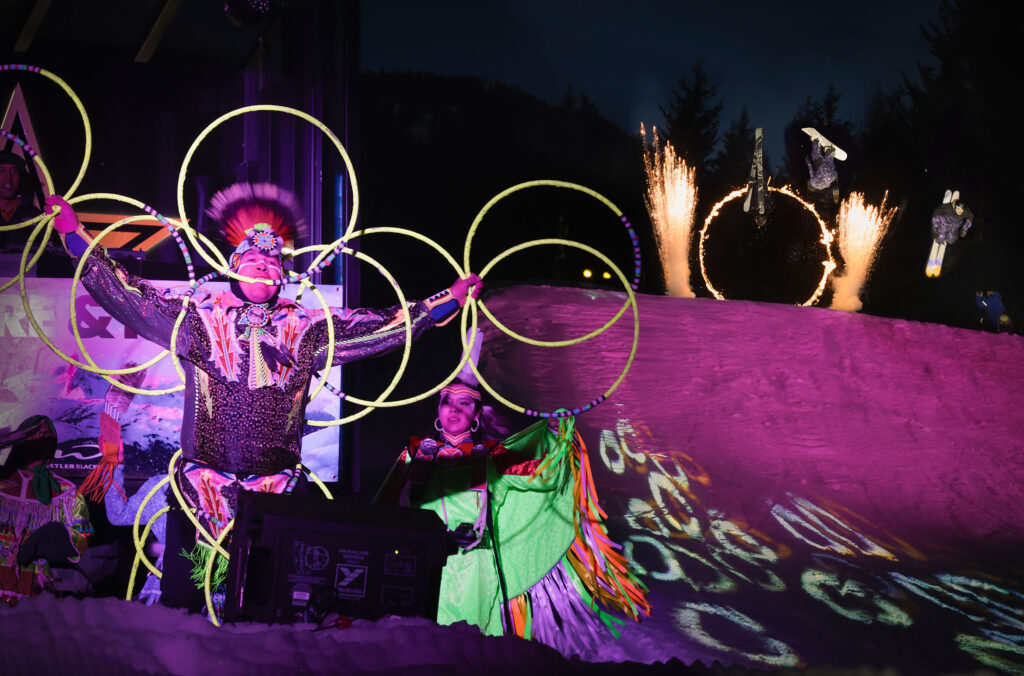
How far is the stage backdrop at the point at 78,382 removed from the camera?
17.5 feet

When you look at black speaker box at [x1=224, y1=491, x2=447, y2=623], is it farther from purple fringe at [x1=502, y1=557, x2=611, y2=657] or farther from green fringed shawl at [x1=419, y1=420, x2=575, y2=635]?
purple fringe at [x1=502, y1=557, x2=611, y2=657]

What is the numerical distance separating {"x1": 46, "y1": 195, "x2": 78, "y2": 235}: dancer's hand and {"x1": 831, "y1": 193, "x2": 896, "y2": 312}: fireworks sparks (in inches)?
517

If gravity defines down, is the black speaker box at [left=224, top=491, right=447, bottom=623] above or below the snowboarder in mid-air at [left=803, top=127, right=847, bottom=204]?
below

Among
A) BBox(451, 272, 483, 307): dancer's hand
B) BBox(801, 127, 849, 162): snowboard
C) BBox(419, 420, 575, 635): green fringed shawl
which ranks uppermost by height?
BBox(801, 127, 849, 162): snowboard

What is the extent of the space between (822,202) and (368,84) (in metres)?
7.48

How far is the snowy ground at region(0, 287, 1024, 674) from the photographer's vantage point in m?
2.07

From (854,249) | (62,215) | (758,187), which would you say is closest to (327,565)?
(62,215)

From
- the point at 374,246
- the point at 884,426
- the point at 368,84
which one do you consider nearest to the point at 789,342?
the point at 884,426

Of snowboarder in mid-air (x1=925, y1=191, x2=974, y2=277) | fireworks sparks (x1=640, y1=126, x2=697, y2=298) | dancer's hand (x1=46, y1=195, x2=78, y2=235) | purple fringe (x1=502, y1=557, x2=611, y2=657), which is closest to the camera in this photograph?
dancer's hand (x1=46, y1=195, x2=78, y2=235)

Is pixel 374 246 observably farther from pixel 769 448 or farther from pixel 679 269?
pixel 679 269

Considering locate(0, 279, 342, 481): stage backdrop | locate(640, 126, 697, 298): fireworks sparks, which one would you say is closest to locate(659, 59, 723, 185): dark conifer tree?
locate(640, 126, 697, 298): fireworks sparks

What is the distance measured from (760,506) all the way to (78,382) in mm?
5566

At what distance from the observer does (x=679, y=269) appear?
15.9m

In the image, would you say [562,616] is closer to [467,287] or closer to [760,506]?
[467,287]
